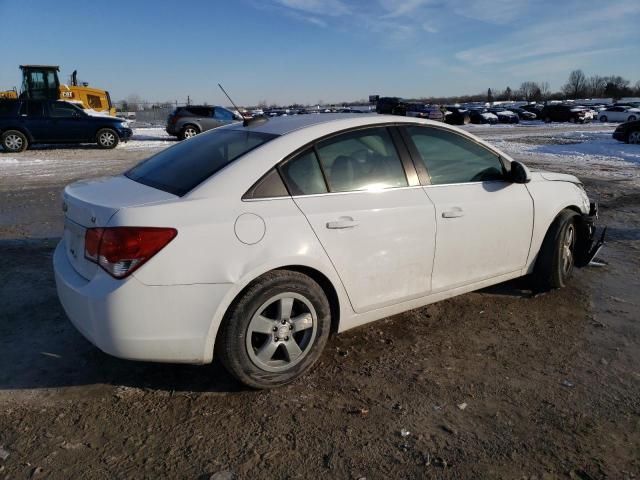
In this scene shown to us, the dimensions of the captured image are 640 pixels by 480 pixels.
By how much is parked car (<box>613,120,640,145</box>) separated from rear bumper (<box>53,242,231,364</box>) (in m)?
21.7

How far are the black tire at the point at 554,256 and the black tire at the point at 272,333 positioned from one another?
2.27 m

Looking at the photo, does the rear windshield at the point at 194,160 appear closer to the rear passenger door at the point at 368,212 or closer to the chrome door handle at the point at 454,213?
the rear passenger door at the point at 368,212

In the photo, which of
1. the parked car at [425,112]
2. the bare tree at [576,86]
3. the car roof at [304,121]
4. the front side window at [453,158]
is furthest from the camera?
the bare tree at [576,86]

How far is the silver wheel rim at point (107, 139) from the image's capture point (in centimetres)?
1816

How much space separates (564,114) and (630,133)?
89.7ft

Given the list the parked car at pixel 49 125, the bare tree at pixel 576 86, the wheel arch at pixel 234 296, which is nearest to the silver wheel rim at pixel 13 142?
the parked car at pixel 49 125

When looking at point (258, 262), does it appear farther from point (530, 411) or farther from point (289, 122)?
point (530, 411)

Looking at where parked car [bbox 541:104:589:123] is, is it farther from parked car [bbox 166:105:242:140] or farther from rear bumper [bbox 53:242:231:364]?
rear bumper [bbox 53:242:231:364]

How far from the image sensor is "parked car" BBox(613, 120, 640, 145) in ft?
64.7

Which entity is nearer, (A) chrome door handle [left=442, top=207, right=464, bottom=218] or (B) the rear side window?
(A) chrome door handle [left=442, top=207, right=464, bottom=218]

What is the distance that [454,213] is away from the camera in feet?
12.0

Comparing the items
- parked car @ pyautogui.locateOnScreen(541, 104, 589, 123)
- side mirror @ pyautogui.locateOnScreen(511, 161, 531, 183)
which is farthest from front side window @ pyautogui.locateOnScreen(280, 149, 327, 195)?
parked car @ pyautogui.locateOnScreen(541, 104, 589, 123)

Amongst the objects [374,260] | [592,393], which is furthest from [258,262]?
[592,393]

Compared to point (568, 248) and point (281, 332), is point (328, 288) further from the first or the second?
point (568, 248)
